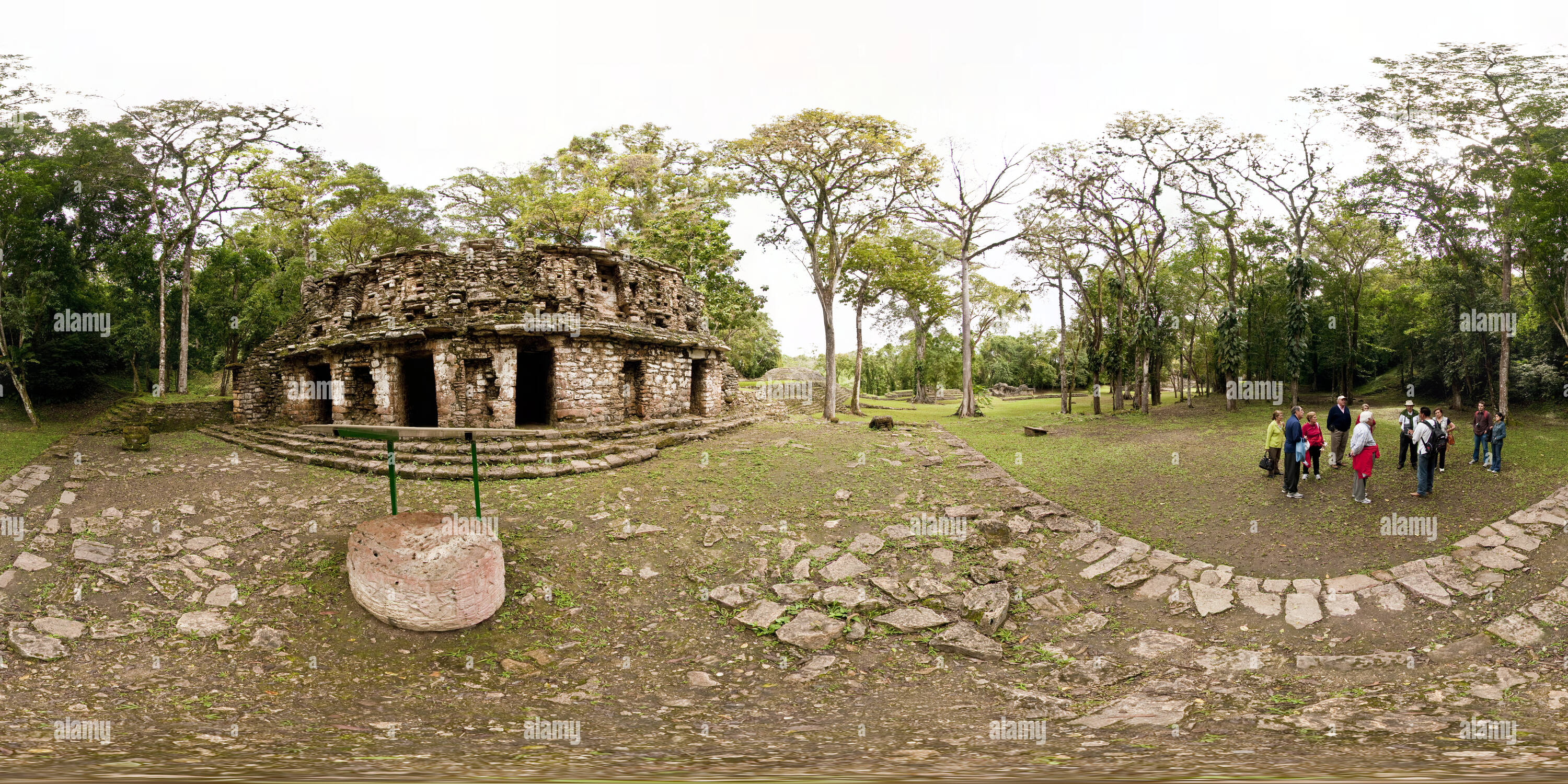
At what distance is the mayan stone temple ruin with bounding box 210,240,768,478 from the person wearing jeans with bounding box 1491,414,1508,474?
620 inches

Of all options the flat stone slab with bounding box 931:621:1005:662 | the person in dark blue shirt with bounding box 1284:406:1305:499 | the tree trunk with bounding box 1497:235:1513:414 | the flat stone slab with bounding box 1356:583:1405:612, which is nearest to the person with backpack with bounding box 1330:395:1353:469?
the person in dark blue shirt with bounding box 1284:406:1305:499

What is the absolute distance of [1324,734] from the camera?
4859mm

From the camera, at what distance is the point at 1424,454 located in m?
9.86

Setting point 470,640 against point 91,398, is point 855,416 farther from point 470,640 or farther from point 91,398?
point 91,398

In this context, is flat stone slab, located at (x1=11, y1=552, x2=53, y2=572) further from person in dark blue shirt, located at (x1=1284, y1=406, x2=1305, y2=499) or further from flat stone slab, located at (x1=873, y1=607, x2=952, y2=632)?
person in dark blue shirt, located at (x1=1284, y1=406, x2=1305, y2=499)

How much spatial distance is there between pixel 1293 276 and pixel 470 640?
1034 inches

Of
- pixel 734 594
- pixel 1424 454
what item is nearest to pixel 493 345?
pixel 734 594

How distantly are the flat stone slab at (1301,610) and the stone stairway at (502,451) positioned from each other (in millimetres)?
10969

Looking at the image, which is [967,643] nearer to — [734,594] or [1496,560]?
[734,594]

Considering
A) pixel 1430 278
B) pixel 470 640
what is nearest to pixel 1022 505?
pixel 470 640

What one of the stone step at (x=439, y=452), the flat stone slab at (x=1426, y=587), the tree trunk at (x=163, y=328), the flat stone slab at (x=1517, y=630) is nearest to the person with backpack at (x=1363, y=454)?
the flat stone slab at (x=1426, y=587)

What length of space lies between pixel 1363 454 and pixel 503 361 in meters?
16.9

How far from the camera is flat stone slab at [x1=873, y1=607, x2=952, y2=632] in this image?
7105mm

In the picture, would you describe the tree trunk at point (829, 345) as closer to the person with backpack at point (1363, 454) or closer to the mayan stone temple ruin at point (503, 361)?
the mayan stone temple ruin at point (503, 361)
